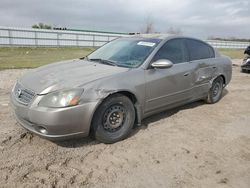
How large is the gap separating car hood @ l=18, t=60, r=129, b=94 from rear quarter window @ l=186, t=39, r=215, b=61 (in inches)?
73.6

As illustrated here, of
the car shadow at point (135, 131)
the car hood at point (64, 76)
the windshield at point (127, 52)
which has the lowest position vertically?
the car shadow at point (135, 131)

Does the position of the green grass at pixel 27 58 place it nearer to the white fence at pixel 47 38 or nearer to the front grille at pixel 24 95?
the white fence at pixel 47 38

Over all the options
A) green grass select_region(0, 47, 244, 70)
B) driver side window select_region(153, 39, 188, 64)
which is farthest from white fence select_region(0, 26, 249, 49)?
driver side window select_region(153, 39, 188, 64)

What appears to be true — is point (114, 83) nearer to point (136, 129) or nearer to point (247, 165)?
point (136, 129)

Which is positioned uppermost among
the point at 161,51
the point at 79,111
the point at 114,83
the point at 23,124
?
the point at 161,51

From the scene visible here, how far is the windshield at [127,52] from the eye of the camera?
14.5ft

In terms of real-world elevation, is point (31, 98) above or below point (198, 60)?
below

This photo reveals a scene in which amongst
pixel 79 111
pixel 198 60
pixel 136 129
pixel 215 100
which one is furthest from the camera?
pixel 215 100

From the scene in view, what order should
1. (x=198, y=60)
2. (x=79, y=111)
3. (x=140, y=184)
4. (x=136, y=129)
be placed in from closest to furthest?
(x=140, y=184) → (x=79, y=111) → (x=136, y=129) → (x=198, y=60)

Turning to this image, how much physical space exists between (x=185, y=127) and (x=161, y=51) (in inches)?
55.4

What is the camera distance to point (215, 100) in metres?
6.34

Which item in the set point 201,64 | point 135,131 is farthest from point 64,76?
point 201,64

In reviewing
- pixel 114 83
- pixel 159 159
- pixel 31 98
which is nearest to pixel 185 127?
pixel 159 159

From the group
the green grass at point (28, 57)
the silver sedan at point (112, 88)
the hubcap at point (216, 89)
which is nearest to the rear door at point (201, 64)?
the silver sedan at point (112, 88)
